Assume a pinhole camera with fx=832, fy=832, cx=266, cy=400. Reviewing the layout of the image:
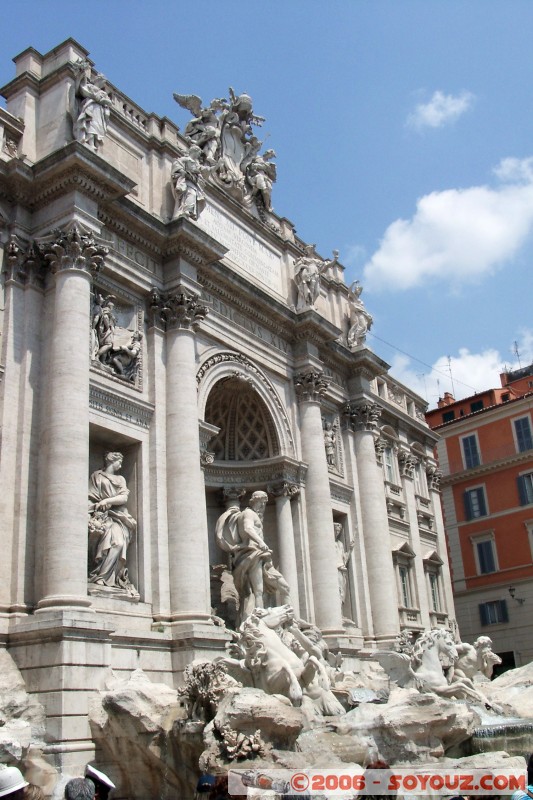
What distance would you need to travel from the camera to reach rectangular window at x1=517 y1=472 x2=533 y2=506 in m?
36.1

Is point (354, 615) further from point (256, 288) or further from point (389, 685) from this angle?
point (256, 288)

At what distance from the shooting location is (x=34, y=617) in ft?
45.1

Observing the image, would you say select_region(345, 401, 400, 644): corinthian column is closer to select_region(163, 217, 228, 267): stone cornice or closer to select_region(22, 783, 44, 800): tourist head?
select_region(163, 217, 228, 267): stone cornice

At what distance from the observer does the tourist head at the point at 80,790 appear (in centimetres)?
434

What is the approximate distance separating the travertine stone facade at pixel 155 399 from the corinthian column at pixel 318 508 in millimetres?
56

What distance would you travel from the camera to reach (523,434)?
37.0m

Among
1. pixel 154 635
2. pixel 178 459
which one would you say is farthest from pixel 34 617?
pixel 178 459

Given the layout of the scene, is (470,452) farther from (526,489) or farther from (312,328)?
(312,328)

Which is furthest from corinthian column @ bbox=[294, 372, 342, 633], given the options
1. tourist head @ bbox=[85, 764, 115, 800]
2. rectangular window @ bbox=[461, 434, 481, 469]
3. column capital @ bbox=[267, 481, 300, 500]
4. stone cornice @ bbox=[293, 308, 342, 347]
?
tourist head @ bbox=[85, 764, 115, 800]

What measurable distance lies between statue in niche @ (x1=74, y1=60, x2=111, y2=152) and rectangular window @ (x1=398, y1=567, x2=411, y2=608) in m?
17.4

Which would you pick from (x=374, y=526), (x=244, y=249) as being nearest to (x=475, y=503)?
(x=374, y=526)

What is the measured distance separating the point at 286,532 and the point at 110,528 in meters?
6.82

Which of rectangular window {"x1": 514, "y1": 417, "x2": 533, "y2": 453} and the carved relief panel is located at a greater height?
rectangular window {"x1": 514, "y1": 417, "x2": 533, "y2": 453}

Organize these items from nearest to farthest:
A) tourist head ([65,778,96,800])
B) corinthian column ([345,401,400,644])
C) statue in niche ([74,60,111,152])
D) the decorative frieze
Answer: tourist head ([65,778,96,800]) → the decorative frieze → statue in niche ([74,60,111,152]) → corinthian column ([345,401,400,644])
